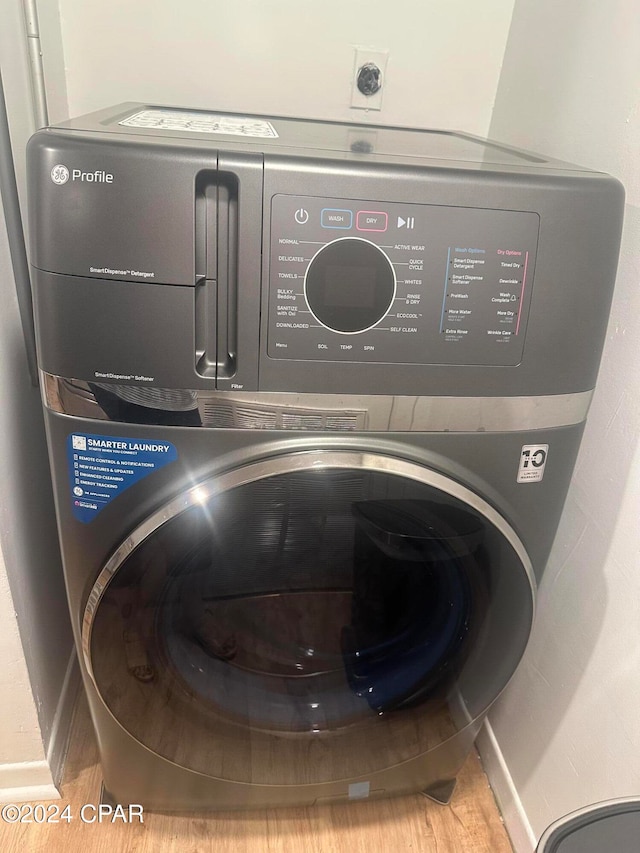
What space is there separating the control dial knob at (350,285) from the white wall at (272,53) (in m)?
0.65

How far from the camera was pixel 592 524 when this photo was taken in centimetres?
89

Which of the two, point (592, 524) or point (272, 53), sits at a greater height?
point (272, 53)

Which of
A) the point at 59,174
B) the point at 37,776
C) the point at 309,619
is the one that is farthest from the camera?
the point at 37,776

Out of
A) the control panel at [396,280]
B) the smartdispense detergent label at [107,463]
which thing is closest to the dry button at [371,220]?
the control panel at [396,280]

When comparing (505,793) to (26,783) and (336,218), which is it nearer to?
(26,783)

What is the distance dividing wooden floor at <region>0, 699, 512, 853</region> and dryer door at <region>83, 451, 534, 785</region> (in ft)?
0.60

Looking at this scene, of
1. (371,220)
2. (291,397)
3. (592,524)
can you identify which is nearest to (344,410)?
(291,397)

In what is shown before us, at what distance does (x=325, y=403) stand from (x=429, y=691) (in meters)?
0.47

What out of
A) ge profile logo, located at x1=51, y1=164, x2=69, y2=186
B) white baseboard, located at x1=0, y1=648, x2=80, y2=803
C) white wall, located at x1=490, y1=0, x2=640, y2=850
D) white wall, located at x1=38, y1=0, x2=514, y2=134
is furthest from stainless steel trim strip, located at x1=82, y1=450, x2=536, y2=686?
white wall, located at x1=38, y1=0, x2=514, y2=134

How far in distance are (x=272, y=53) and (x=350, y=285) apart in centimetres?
68

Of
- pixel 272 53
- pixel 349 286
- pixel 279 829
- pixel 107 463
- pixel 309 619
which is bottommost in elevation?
pixel 279 829

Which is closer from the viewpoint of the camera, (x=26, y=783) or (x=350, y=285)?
(x=350, y=285)

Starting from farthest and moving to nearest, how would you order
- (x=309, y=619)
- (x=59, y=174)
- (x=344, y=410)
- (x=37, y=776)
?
(x=37, y=776) < (x=309, y=619) < (x=344, y=410) < (x=59, y=174)

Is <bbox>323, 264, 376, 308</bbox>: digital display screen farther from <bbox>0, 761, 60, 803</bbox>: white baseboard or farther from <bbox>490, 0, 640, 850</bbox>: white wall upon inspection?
<bbox>0, 761, 60, 803</bbox>: white baseboard
